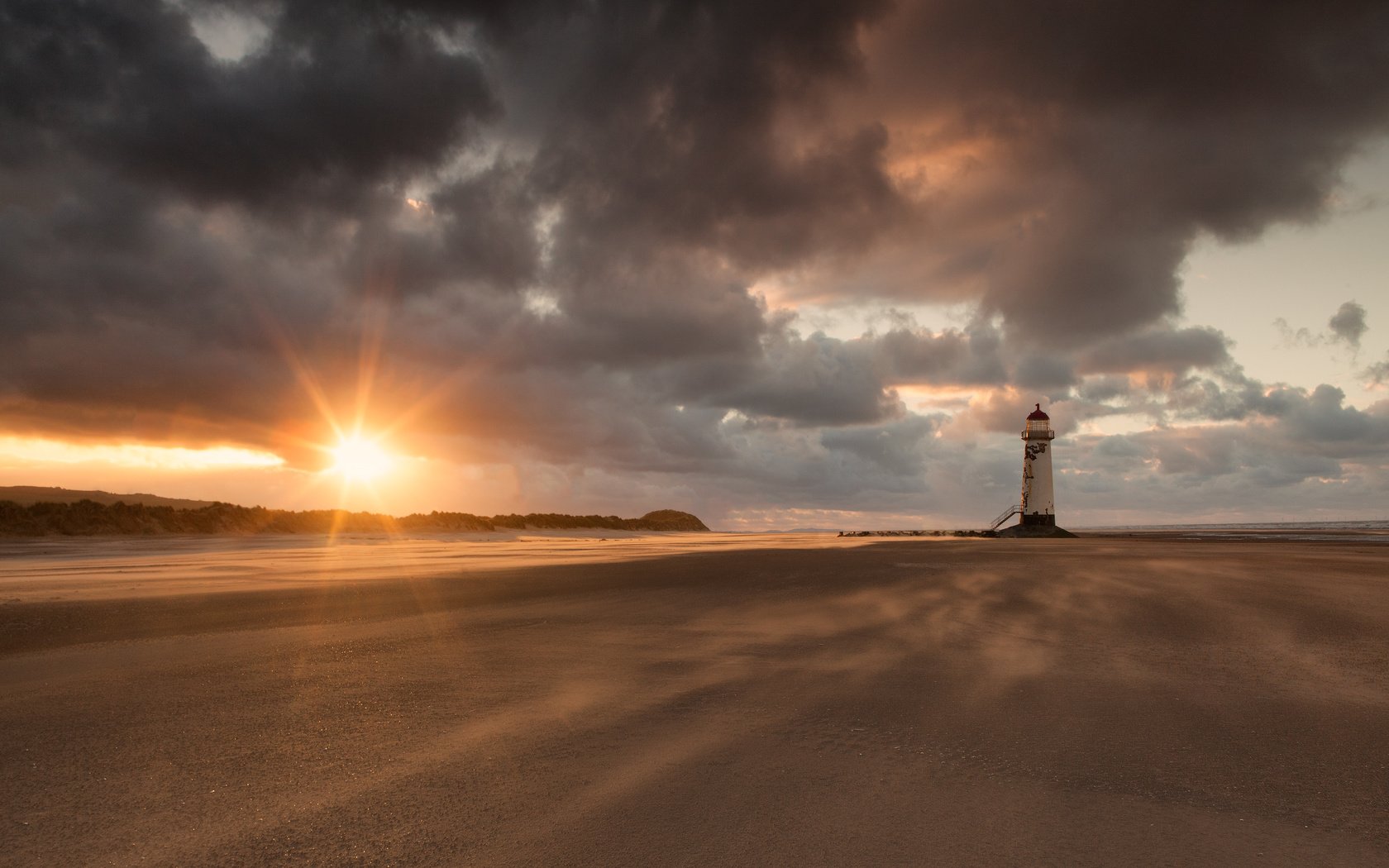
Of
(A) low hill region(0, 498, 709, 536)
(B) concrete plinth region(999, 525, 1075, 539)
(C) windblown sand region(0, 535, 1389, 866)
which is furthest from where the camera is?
(B) concrete plinth region(999, 525, 1075, 539)


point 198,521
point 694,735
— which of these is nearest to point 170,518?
point 198,521

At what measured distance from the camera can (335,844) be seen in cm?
361

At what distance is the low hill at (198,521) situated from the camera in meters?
34.6

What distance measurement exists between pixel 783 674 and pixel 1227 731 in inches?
145

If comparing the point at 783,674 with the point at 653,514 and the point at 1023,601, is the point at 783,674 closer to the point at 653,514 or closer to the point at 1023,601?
the point at 1023,601

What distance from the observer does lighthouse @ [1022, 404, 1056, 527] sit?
192 ft

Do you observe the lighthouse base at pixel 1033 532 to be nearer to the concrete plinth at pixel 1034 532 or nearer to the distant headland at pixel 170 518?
the concrete plinth at pixel 1034 532

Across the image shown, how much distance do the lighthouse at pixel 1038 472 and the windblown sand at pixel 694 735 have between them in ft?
163

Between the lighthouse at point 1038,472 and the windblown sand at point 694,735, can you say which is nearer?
the windblown sand at point 694,735

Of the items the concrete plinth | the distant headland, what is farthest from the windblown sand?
the concrete plinth

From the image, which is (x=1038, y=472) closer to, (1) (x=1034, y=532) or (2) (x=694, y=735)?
(1) (x=1034, y=532)

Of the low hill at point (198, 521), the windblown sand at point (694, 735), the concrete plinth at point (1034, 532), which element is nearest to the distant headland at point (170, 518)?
the low hill at point (198, 521)

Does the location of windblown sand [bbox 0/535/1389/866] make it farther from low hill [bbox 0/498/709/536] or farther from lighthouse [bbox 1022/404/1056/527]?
lighthouse [bbox 1022/404/1056/527]

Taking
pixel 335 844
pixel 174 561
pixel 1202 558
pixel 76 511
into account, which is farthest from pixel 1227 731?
pixel 76 511
